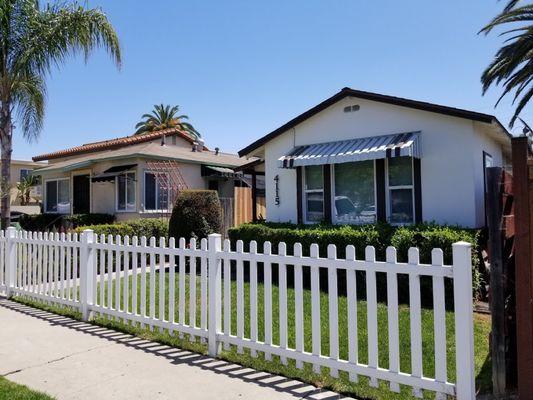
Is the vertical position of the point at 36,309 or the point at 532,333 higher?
the point at 532,333

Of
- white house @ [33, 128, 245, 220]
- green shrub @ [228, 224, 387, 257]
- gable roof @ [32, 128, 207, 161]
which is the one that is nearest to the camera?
green shrub @ [228, 224, 387, 257]

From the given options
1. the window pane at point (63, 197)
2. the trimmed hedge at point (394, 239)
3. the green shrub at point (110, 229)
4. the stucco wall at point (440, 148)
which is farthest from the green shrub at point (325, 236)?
the window pane at point (63, 197)

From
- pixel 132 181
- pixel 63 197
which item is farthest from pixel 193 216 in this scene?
pixel 63 197

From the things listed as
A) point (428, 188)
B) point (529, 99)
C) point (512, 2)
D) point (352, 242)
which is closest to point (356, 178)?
point (428, 188)

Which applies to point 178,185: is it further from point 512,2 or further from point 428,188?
point 512,2

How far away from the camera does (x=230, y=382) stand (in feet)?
13.6

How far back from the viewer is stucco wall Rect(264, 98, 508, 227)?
1002 centimetres

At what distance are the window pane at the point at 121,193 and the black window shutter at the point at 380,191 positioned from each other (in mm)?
11644

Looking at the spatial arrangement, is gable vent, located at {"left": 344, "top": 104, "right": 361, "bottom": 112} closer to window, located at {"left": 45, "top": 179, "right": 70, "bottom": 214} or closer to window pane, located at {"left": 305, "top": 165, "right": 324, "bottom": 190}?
window pane, located at {"left": 305, "top": 165, "right": 324, "bottom": 190}

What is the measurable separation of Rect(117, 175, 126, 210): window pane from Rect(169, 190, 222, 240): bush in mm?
6625

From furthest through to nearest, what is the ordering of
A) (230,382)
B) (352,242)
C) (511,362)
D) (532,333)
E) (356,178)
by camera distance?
1. (356,178)
2. (352,242)
3. (230,382)
4. (511,362)
5. (532,333)

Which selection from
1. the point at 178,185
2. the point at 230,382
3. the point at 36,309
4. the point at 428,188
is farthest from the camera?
the point at 178,185

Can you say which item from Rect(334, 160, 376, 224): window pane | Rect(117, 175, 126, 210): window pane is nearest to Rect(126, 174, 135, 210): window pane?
Rect(117, 175, 126, 210): window pane

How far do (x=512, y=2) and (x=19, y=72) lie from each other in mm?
16807
